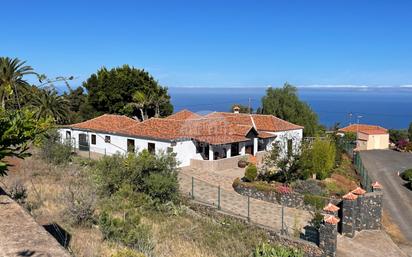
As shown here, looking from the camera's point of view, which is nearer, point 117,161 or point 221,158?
Answer: point 117,161

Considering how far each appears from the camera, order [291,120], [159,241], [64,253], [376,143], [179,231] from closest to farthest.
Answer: [64,253], [159,241], [179,231], [291,120], [376,143]

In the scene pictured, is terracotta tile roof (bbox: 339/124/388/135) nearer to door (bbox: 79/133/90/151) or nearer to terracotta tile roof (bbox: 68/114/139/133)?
terracotta tile roof (bbox: 68/114/139/133)

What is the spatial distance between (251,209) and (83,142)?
1978 centimetres

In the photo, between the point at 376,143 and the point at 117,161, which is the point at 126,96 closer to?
the point at 117,161

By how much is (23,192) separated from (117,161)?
5664 millimetres

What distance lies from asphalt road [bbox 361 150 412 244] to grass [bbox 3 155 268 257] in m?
8.76

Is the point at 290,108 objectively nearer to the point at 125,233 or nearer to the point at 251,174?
the point at 251,174

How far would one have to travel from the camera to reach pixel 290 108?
144 ft

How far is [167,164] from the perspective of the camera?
18781 mm

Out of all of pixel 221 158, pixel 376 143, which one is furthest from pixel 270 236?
pixel 376 143

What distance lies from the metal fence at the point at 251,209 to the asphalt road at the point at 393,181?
212 inches

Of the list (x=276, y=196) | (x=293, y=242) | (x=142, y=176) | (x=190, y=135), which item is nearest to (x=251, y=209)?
(x=276, y=196)

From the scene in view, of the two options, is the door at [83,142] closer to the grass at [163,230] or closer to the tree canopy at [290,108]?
the grass at [163,230]

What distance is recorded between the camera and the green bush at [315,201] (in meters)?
20.7
